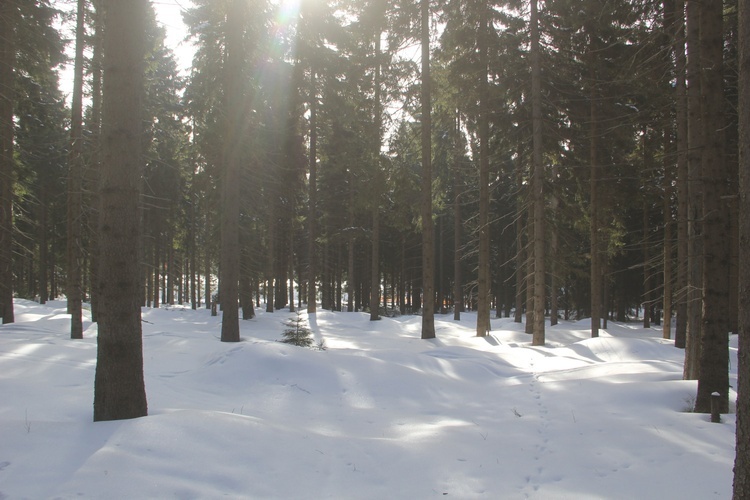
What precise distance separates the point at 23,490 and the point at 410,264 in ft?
133

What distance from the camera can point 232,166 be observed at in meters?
13.9

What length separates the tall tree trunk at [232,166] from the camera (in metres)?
13.4

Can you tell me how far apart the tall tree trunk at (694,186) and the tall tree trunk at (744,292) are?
4010 mm

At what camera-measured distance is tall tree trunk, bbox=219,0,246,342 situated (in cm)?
1344

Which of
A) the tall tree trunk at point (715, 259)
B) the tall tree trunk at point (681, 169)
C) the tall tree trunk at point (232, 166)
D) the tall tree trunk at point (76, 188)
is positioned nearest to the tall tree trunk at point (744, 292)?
the tall tree trunk at point (715, 259)

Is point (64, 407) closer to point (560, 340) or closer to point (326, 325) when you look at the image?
Result: point (326, 325)

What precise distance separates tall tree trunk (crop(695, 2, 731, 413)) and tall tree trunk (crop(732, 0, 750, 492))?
10.6 ft

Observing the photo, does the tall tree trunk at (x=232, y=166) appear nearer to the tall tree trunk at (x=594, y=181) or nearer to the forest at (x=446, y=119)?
the forest at (x=446, y=119)

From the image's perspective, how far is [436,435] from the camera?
5.91 meters

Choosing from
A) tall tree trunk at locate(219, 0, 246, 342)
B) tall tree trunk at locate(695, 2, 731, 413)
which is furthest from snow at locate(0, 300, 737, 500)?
tall tree trunk at locate(219, 0, 246, 342)

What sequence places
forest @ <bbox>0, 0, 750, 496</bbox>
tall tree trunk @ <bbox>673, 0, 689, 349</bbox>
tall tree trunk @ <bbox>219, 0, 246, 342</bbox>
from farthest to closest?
tall tree trunk @ <bbox>219, 0, 246, 342</bbox> < tall tree trunk @ <bbox>673, 0, 689, 349</bbox> < forest @ <bbox>0, 0, 750, 496</bbox>

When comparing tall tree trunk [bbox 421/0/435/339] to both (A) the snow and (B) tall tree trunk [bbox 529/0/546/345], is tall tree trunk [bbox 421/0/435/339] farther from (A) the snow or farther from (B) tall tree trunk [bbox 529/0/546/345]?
(A) the snow

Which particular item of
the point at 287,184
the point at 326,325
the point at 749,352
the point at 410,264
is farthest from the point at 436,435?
the point at 410,264

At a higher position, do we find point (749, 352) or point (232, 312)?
point (749, 352)
